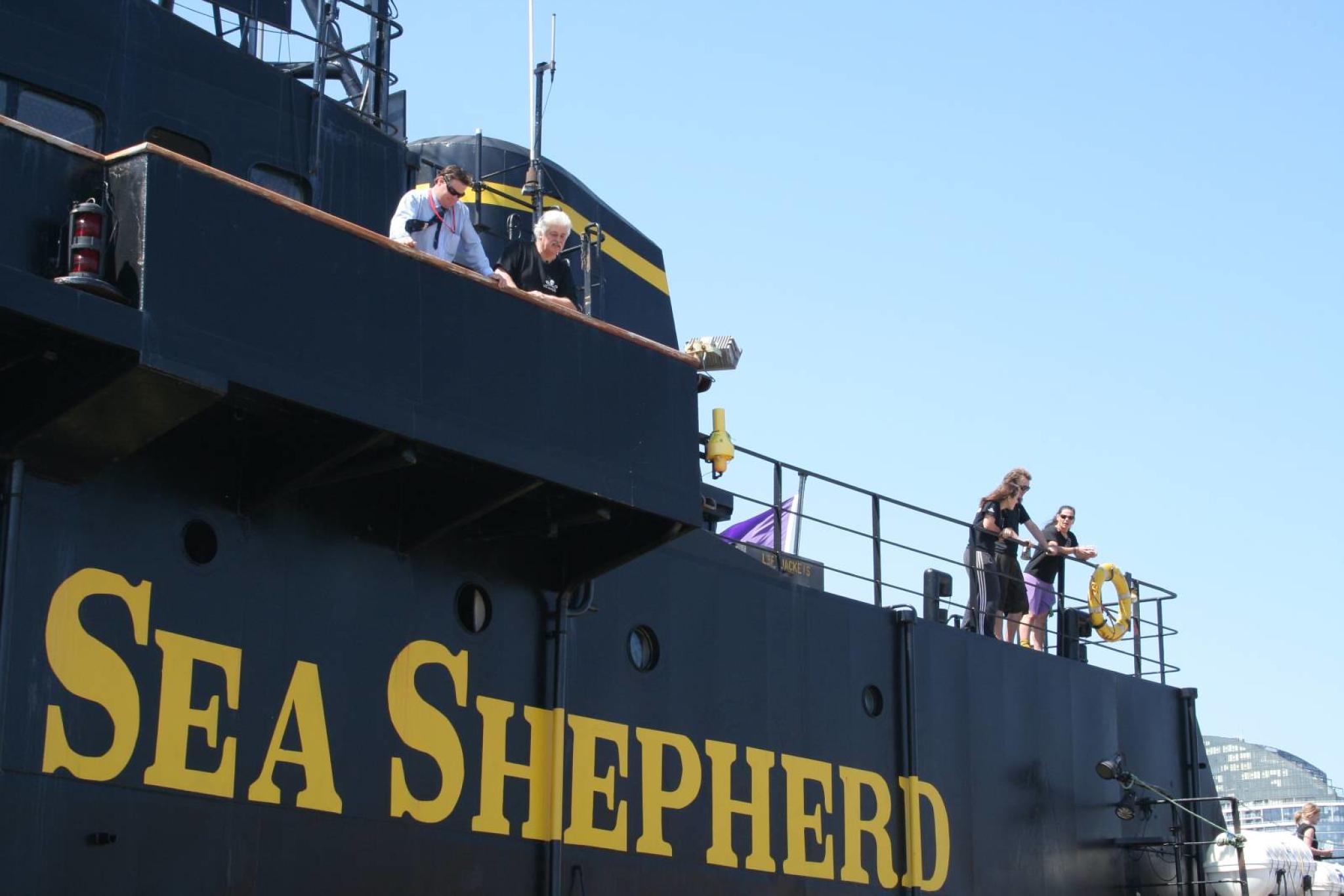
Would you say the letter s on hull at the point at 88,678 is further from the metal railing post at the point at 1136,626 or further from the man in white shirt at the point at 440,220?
the metal railing post at the point at 1136,626

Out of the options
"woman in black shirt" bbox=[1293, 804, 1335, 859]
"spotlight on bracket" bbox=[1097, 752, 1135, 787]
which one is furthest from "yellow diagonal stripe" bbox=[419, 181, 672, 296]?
"woman in black shirt" bbox=[1293, 804, 1335, 859]

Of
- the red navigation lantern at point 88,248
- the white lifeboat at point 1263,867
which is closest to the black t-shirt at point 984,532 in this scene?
the white lifeboat at point 1263,867

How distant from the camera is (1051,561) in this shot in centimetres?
1577

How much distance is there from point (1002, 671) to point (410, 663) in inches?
251

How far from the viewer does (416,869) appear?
379 inches

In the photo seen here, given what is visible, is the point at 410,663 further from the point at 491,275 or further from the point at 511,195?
the point at 511,195

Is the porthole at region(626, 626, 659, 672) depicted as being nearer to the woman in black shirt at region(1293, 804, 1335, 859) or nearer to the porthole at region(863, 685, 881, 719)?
the porthole at region(863, 685, 881, 719)

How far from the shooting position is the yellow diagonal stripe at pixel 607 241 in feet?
39.6

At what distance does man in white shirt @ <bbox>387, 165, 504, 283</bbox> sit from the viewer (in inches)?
373

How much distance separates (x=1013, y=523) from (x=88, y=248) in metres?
9.20

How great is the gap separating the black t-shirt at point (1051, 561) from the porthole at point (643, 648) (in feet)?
17.2

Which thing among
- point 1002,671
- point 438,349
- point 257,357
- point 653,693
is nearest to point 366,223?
point 438,349

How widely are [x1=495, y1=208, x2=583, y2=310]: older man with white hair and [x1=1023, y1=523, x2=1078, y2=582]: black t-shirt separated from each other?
6.69 m

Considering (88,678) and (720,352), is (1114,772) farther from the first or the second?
(88,678)
